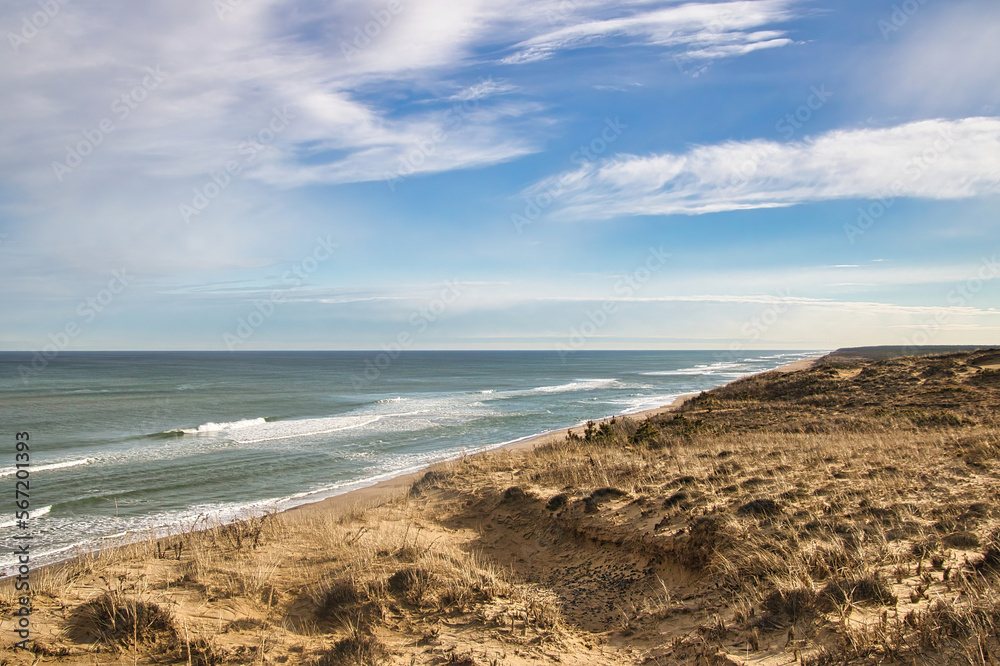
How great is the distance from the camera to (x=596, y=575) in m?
7.66

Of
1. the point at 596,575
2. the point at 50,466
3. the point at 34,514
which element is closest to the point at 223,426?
the point at 50,466

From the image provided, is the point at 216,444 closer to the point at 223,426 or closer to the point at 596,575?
the point at 223,426

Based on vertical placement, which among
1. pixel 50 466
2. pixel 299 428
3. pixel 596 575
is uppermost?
pixel 596 575

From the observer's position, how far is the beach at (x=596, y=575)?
5.06 m

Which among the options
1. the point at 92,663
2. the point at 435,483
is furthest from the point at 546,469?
the point at 92,663

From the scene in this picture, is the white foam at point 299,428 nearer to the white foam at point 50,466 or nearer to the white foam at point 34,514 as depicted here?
the white foam at point 50,466

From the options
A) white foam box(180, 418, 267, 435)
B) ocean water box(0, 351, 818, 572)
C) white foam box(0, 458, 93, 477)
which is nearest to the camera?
ocean water box(0, 351, 818, 572)

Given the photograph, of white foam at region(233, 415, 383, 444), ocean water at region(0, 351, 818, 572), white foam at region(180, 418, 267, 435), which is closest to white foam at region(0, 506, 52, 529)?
ocean water at region(0, 351, 818, 572)

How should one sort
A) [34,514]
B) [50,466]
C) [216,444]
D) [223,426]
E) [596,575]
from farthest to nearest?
[223,426] → [216,444] → [50,466] → [34,514] → [596,575]

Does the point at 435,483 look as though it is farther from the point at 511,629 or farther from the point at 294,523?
the point at 511,629

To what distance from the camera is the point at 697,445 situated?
15906 mm

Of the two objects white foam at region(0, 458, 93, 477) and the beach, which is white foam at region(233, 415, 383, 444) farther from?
the beach

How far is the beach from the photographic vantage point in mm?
5059

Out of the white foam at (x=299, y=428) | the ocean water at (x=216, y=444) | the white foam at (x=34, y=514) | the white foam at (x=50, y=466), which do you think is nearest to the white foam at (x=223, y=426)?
the ocean water at (x=216, y=444)
